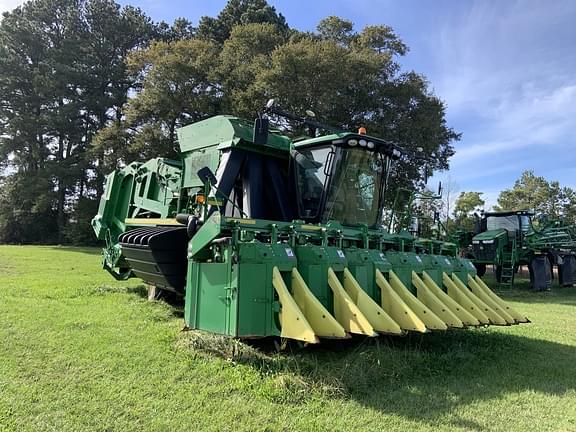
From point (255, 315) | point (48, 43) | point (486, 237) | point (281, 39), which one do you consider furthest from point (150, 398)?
point (48, 43)

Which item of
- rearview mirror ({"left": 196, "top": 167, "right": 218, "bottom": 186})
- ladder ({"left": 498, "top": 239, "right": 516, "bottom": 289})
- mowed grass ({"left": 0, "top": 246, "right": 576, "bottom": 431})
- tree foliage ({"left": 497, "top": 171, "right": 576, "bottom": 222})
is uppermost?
tree foliage ({"left": 497, "top": 171, "right": 576, "bottom": 222})

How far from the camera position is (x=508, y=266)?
55.2 ft

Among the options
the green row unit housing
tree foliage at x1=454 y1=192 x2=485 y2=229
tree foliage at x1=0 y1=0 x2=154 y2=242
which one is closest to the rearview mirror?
the green row unit housing

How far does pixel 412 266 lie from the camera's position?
6316 mm

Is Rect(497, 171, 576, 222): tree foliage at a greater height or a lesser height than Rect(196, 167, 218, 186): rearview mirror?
greater

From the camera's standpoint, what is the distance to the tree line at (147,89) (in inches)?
743

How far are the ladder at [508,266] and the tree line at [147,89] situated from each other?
13.8 ft

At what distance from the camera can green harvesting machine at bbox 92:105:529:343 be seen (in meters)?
4.77

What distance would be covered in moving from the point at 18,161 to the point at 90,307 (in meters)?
34.2

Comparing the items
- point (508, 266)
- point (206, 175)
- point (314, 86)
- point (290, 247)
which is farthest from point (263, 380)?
point (314, 86)

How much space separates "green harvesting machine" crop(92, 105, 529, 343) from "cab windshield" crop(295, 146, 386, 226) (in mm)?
17

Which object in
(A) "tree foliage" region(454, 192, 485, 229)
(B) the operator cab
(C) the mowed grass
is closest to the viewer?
(C) the mowed grass

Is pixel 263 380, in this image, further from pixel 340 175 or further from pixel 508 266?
pixel 508 266

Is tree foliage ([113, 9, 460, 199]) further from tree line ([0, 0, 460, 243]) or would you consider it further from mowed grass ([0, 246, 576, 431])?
mowed grass ([0, 246, 576, 431])
